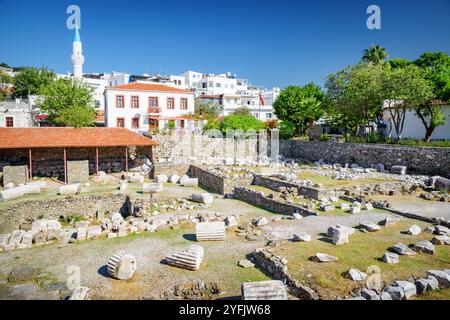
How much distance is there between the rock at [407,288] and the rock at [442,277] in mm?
799

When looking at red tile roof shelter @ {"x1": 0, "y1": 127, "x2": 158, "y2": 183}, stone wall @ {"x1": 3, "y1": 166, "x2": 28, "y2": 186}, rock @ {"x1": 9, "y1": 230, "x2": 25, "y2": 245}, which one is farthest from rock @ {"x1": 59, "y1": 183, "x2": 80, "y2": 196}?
rock @ {"x1": 9, "y1": 230, "x2": 25, "y2": 245}

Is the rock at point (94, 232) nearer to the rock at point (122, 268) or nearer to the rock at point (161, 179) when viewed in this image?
the rock at point (122, 268)

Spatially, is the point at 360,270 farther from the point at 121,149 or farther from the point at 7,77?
the point at 7,77

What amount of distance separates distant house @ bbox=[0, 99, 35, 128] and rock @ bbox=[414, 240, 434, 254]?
41134mm

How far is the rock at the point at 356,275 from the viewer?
7855mm

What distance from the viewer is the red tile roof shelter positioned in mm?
23047

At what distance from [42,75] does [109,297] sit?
182ft

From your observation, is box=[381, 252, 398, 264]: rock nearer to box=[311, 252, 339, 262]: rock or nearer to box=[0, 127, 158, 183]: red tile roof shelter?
box=[311, 252, 339, 262]: rock

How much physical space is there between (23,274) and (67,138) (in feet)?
56.7

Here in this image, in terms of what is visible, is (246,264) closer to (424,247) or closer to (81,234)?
(424,247)

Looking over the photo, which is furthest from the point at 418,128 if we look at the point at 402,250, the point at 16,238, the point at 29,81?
the point at 29,81

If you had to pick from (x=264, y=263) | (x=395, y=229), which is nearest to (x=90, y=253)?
(x=264, y=263)

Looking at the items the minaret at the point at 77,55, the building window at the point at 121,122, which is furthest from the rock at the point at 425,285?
the minaret at the point at 77,55

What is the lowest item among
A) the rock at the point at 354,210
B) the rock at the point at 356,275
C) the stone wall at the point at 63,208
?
the stone wall at the point at 63,208
